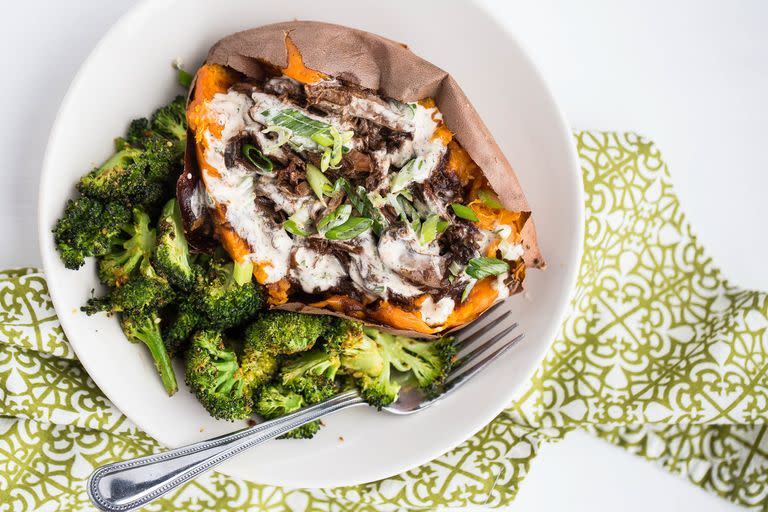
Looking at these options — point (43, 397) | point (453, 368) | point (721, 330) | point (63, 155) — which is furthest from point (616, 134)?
point (43, 397)

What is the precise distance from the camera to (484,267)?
7.85 ft

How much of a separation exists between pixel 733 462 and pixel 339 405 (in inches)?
76.8

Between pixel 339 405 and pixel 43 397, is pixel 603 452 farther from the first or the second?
pixel 43 397

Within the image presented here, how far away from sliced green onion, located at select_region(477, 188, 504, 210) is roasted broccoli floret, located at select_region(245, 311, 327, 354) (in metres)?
0.74

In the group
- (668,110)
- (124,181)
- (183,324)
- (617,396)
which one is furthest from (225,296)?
(668,110)

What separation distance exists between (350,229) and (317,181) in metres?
0.20

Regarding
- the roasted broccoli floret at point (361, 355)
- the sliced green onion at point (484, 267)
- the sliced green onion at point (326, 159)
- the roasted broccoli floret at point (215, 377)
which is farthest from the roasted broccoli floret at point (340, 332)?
the sliced green onion at point (326, 159)

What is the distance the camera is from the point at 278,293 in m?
2.52

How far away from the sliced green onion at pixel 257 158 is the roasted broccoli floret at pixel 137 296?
565 mm

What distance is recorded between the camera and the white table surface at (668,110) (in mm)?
3266

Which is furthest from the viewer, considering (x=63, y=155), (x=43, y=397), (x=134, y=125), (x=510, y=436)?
(x=510, y=436)

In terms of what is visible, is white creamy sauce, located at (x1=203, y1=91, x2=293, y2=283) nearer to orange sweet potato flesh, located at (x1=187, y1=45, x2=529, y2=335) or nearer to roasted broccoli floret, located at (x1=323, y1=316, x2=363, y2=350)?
orange sweet potato flesh, located at (x1=187, y1=45, x2=529, y2=335)

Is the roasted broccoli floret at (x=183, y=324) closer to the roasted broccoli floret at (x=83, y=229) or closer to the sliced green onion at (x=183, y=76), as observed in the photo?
the roasted broccoli floret at (x=83, y=229)

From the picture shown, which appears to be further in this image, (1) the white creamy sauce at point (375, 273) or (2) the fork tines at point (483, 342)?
(2) the fork tines at point (483, 342)
